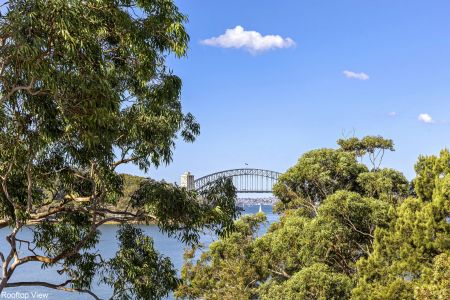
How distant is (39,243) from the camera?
8844 millimetres

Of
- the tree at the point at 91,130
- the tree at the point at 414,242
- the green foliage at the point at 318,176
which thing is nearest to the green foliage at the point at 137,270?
the tree at the point at 91,130

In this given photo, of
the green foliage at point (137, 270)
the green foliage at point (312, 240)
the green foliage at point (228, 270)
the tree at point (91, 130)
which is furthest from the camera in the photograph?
the green foliage at point (228, 270)

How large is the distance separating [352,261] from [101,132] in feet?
40.0

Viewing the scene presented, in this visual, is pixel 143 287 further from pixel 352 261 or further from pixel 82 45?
pixel 352 261

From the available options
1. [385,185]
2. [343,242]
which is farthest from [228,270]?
[385,185]

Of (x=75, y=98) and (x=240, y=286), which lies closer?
(x=75, y=98)

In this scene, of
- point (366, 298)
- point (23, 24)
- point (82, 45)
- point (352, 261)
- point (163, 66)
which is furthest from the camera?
point (352, 261)

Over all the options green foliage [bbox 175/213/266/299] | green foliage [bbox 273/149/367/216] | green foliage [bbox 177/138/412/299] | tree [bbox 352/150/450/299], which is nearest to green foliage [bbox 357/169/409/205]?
green foliage [bbox 177/138/412/299]

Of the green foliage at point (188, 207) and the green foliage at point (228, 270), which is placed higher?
the green foliage at point (188, 207)

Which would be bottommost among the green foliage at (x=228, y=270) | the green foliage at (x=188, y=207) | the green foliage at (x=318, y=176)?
the green foliage at (x=228, y=270)

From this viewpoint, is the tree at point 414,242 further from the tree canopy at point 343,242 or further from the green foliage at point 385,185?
the green foliage at point 385,185

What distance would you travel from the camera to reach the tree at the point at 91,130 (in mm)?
5203

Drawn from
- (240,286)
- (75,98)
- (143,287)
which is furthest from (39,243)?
(240,286)

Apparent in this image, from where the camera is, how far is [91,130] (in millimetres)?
6117
